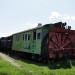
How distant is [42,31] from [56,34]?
4.83ft

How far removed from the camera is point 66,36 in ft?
74.3

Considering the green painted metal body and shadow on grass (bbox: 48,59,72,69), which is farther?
the green painted metal body

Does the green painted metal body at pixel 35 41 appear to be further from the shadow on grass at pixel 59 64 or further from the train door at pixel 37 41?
the shadow on grass at pixel 59 64

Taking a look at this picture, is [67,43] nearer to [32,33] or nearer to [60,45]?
[60,45]

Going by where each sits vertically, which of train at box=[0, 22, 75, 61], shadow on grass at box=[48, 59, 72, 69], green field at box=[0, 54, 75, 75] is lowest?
green field at box=[0, 54, 75, 75]

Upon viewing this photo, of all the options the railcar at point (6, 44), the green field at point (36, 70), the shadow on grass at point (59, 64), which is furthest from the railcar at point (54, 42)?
the railcar at point (6, 44)

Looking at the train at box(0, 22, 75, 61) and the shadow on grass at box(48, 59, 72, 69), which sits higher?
the train at box(0, 22, 75, 61)

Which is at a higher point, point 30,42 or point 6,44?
point 6,44

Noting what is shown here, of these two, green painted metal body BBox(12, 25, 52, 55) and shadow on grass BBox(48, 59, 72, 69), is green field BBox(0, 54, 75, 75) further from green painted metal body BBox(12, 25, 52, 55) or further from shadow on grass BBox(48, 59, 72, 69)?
green painted metal body BBox(12, 25, 52, 55)

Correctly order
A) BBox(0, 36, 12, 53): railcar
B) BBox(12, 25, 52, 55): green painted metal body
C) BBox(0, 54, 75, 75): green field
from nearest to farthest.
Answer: BBox(0, 54, 75, 75): green field < BBox(12, 25, 52, 55): green painted metal body < BBox(0, 36, 12, 53): railcar

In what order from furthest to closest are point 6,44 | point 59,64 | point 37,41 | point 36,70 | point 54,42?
point 6,44 → point 37,41 → point 54,42 → point 59,64 → point 36,70

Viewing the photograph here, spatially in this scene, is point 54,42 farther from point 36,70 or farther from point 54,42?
point 36,70

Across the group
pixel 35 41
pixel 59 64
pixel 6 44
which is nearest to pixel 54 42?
pixel 59 64

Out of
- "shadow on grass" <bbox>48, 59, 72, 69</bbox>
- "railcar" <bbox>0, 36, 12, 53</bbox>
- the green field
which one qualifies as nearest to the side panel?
"shadow on grass" <bbox>48, 59, 72, 69</bbox>
